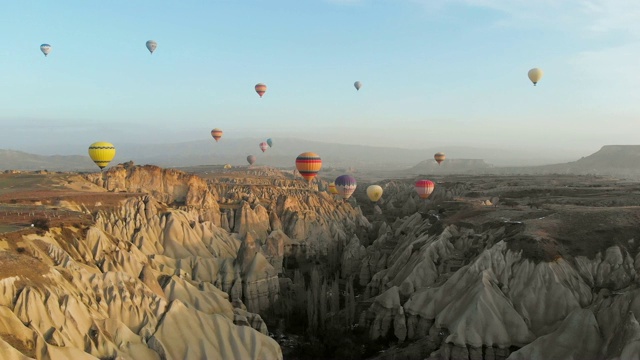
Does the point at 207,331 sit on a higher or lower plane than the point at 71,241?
lower

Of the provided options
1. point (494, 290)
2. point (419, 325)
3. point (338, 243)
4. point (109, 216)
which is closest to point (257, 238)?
point (338, 243)

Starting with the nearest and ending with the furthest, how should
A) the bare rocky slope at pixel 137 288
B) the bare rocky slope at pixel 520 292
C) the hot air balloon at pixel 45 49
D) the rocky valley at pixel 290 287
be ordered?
the bare rocky slope at pixel 137 288, the rocky valley at pixel 290 287, the bare rocky slope at pixel 520 292, the hot air balloon at pixel 45 49

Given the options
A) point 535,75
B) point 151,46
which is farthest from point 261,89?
point 535,75

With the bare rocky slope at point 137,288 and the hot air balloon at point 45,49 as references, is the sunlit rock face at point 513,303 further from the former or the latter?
the hot air balloon at point 45,49

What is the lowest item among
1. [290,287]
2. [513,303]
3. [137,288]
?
[290,287]

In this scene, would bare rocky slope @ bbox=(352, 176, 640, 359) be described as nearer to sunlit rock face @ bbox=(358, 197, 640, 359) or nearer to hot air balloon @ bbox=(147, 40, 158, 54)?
sunlit rock face @ bbox=(358, 197, 640, 359)

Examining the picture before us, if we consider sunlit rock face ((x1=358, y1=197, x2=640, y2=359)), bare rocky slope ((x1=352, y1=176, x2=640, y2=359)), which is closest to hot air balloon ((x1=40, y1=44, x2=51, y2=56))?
bare rocky slope ((x1=352, y1=176, x2=640, y2=359))

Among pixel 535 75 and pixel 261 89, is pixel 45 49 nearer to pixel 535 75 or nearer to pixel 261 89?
pixel 261 89

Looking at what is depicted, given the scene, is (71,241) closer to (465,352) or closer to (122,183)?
(465,352)

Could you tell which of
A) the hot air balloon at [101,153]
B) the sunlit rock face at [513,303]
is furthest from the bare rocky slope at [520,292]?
the hot air balloon at [101,153]

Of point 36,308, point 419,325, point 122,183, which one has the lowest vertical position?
point 419,325

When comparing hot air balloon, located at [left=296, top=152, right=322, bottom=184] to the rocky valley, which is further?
hot air balloon, located at [left=296, top=152, right=322, bottom=184]
